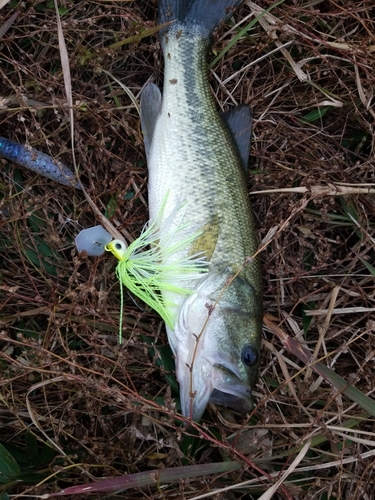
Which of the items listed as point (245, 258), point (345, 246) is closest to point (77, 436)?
point (245, 258)

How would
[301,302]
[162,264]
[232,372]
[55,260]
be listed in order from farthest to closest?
[301,302] → [55,260] → [162,264] → [232,372]

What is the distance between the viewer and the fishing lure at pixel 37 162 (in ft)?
9.07

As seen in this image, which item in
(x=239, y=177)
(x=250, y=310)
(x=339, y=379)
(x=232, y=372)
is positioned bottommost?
(x=339, y=379)

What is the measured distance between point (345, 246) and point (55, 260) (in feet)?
6.02

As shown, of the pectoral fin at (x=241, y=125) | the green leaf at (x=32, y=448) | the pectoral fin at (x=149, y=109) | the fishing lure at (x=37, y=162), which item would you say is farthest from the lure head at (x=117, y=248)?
the green leaf at (x=32, y=448)

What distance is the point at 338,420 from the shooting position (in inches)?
111

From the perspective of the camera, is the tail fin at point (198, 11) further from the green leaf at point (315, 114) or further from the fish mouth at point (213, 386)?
the fish mouth at point (213, 386)

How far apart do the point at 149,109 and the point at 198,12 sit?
665mm

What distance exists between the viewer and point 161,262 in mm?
2682

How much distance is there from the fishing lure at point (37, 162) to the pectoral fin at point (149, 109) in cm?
49

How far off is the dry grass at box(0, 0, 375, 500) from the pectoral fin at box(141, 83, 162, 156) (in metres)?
0.09

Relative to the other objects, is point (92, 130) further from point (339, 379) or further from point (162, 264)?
point (339, 379)

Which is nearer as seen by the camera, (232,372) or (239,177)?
(232,372)

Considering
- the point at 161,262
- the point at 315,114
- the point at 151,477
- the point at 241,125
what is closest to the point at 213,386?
the point at 151,477
